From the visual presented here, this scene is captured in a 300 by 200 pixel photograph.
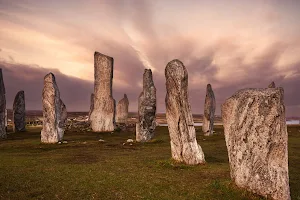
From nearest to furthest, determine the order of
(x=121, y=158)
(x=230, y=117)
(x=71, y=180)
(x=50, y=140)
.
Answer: (x=230, y=117) < (x=71, y=180) < (x=121, y=158) < (x=50, y=140)

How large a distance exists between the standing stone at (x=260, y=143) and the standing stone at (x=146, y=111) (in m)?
21.6

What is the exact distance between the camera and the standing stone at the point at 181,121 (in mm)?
19391

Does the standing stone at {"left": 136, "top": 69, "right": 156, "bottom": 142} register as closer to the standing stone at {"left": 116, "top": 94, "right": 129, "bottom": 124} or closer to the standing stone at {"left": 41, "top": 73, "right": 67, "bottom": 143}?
the standing stone at {"left": 41, "top": 73, "right": 67, "bottom": 143}

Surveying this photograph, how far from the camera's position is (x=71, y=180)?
591 inches

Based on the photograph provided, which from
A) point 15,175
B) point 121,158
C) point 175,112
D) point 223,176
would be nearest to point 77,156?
point 121,158

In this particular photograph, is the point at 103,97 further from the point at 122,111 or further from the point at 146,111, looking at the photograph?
the point at 122,111

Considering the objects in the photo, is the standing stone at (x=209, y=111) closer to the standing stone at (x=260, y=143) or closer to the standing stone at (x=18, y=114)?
the standing stone at (x=260, y=143)

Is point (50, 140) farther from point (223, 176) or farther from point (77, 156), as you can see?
point (223, 176)

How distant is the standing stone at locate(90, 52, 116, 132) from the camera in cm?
4922

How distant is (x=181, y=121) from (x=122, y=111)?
5355 centimetres

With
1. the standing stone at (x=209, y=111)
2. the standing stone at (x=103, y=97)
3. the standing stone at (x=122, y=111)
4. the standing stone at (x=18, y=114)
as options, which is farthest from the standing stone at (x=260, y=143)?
the standing stone at (x=122, y=111)

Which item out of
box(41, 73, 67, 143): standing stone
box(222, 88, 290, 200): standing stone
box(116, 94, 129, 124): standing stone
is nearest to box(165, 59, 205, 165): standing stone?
box(222, 88, 290, 200): standing stone

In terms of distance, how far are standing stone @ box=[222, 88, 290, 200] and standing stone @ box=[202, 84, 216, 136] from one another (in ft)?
104

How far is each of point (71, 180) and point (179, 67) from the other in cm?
1046
